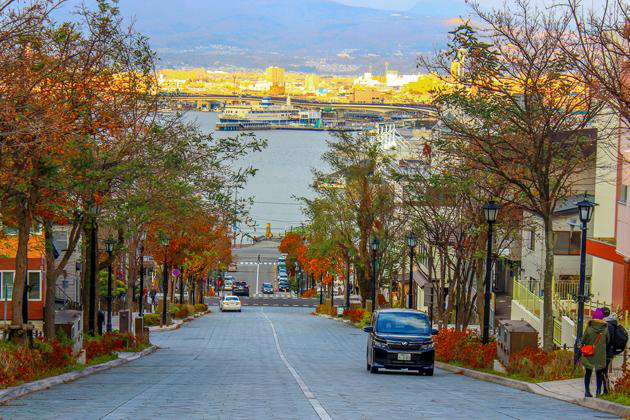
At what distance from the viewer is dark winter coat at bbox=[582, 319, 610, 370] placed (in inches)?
734

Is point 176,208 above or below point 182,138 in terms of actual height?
below

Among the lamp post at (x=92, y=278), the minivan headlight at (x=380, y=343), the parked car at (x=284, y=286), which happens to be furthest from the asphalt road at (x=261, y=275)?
the minivan headlight at (x=380, y=343)

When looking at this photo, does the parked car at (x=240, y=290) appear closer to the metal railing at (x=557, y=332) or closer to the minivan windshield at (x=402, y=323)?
the metal railing at (x=557, y=332)

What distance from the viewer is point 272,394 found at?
19312mm

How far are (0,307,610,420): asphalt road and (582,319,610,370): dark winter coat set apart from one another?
90 cm

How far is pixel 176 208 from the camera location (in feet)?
101

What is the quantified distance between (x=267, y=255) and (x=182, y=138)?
131000 millimetres

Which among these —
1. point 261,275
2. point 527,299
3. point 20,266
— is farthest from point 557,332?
point 261,275

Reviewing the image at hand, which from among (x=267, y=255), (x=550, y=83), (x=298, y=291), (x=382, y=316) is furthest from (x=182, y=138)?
(x=267, y=255)

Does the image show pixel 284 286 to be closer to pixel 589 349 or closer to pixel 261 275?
pixel 261 275

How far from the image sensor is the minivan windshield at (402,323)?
26.9 metres

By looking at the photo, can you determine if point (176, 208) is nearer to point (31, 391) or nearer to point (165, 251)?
point (31, 391)

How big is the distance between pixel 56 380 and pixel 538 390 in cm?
1037

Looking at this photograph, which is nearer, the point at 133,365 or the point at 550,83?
the point at 550,83
